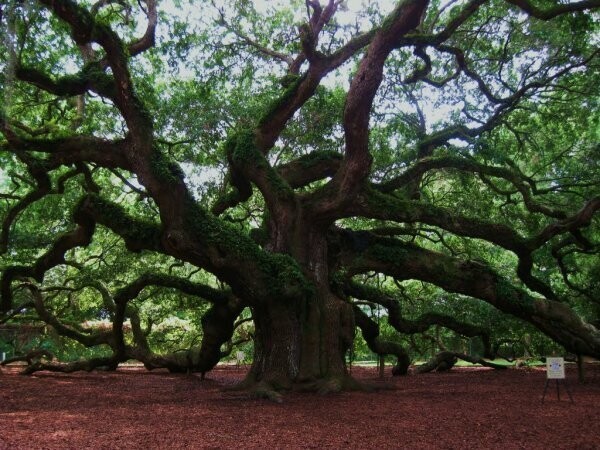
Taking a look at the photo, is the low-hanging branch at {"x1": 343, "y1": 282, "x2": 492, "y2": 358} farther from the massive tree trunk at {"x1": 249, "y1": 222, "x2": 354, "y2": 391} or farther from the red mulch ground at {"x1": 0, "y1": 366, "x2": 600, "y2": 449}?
the red mulch ground at {"x1": 0, "y1": 366, "x2": 600, "y2": 449}

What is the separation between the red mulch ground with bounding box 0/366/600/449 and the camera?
5.17 meters

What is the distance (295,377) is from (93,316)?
13503 millimetres

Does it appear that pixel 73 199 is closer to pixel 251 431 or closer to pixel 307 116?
pixel 307 116

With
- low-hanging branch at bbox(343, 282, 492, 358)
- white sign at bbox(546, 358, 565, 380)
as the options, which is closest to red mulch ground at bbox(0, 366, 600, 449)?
white sign at bbox(546, 358, 565, 380)

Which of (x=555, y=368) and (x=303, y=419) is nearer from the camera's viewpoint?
(x=303, y=419)

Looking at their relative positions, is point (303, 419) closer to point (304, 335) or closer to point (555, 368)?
point (304, 335)

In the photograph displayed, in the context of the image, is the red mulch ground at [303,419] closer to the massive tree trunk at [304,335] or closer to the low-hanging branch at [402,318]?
the massive tree trunk at [304,335]

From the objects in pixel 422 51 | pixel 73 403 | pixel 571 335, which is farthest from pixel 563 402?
pixel 73 403

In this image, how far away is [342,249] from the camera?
1099 centimetres

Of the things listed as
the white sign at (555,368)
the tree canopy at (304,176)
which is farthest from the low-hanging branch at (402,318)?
the white sign at (555,368)

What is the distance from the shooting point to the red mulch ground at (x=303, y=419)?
517 centimetres

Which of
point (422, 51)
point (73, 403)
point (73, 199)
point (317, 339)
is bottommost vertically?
point (73, 403)

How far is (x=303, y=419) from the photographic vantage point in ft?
21.1

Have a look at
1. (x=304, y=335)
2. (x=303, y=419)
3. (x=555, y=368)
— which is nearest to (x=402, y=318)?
(x=304, y=335)
